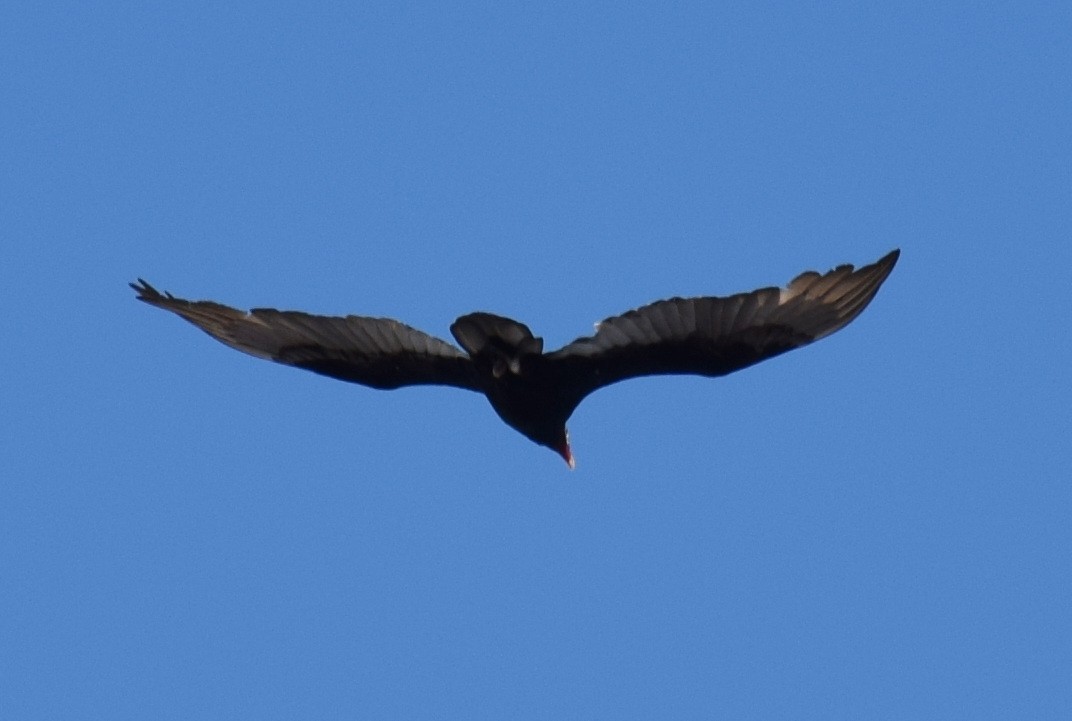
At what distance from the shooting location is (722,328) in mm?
14242

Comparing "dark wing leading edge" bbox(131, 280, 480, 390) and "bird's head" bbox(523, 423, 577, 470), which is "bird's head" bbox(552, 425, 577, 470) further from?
"dark wing leading edge" bbox(131, 280, 480, 390)

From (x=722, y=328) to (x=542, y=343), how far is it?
3.99 ft

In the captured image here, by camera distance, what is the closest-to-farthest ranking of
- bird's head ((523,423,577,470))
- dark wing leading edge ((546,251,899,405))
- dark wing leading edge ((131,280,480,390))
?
dark wing leading edge ((546,251,899,405)) → dark wing leading edge ((131,280,480,390)) → bird's head ((523,423,577,470))

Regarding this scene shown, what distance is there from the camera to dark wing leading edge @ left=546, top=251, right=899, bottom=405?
552 inches

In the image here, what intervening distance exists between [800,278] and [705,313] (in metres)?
0.66

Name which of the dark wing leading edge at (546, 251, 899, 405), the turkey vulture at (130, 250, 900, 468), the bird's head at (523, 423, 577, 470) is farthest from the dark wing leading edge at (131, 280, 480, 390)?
the dark wing leading edge at (546, 251, 899, 405)

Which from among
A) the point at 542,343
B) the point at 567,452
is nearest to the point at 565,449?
the point at 567,452

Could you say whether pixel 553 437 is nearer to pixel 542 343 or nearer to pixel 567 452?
pixel 567 452

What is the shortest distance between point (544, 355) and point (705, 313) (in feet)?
3.91

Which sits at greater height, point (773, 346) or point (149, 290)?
point (149, 290)

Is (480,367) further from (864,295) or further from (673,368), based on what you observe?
(864,295)

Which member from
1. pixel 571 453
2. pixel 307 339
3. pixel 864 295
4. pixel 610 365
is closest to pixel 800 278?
pixel 864 295

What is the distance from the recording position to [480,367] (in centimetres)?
1466

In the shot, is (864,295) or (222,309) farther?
(222,309)
